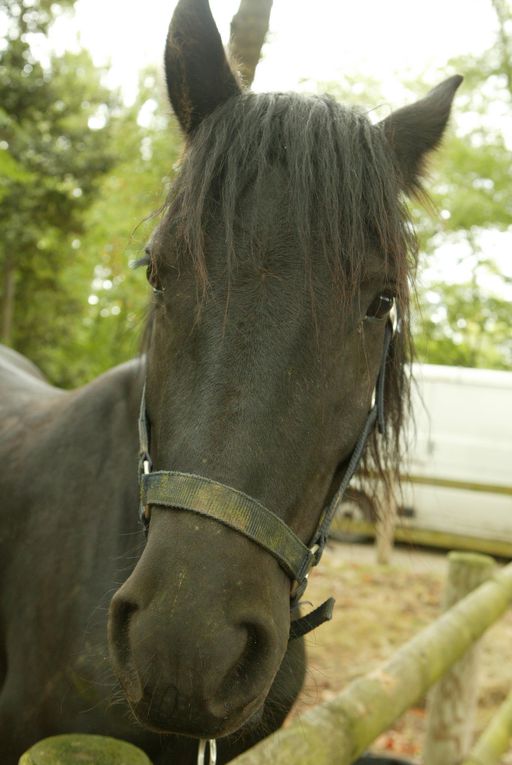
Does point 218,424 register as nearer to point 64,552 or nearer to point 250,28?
point 64,552

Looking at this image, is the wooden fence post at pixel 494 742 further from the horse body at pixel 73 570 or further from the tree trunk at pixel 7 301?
the tree trunk at pixel 7 301

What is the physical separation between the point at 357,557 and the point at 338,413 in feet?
26.2

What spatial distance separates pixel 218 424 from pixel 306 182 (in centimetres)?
66

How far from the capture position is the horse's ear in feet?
7.08

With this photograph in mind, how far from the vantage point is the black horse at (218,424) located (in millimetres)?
1345

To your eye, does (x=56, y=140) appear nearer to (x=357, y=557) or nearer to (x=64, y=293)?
(x=64, y=293)

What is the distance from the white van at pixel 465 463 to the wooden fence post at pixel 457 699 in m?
5.48

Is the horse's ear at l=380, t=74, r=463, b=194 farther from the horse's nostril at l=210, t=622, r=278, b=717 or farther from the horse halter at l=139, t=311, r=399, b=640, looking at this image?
the horse's nostril at l=210, t=622, r=278, b=717

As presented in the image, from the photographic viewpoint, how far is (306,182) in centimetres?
174

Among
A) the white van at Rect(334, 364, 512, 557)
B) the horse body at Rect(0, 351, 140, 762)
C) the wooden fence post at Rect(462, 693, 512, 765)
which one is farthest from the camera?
the white van at Rect(334, 364, 512, 557)

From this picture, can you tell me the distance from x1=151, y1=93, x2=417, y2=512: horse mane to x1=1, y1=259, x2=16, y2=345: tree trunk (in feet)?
42.0

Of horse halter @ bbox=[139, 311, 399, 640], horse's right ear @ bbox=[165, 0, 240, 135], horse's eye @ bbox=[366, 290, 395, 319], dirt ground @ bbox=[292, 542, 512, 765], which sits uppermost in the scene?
horse's right ear @ bbox=[165, 0, 240, 135]

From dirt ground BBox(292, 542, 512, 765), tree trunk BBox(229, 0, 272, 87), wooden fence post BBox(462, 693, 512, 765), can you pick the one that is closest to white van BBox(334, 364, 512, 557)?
dirt ground BBox(292, 542, 512, 765)

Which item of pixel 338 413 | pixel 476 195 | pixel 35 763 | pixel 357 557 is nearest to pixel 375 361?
pixel 338 413
